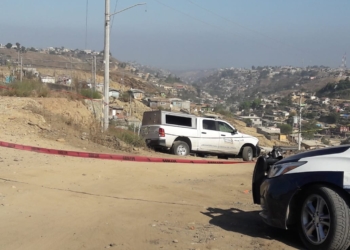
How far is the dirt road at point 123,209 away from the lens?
20.4ft

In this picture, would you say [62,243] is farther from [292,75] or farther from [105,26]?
[292,75]

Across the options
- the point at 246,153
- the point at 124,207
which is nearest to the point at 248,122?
the point at 246,153

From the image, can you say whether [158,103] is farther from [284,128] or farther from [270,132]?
[284,128]

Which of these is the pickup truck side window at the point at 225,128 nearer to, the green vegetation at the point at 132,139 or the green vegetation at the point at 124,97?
the green vegetation at the point at 132,139

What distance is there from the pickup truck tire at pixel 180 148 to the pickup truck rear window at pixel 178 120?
2.62 ft

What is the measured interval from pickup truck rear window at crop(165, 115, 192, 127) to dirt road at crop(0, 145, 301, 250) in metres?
7.68

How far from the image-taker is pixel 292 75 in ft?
328

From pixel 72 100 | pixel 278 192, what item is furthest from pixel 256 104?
pixel 278 192

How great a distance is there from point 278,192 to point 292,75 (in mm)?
96516

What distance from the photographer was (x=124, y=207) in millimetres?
8234

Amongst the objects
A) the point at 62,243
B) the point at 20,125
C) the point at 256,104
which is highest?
the point at 256,104

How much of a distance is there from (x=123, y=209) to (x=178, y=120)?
1307 cm

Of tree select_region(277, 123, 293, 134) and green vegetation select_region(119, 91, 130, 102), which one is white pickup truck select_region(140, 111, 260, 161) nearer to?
tree select_region(277, 123, 293, 134)

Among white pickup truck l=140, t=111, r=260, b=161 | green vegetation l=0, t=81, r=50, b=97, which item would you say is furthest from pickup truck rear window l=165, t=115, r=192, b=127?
green vegetation l=0, t=81, r=50, b=97
